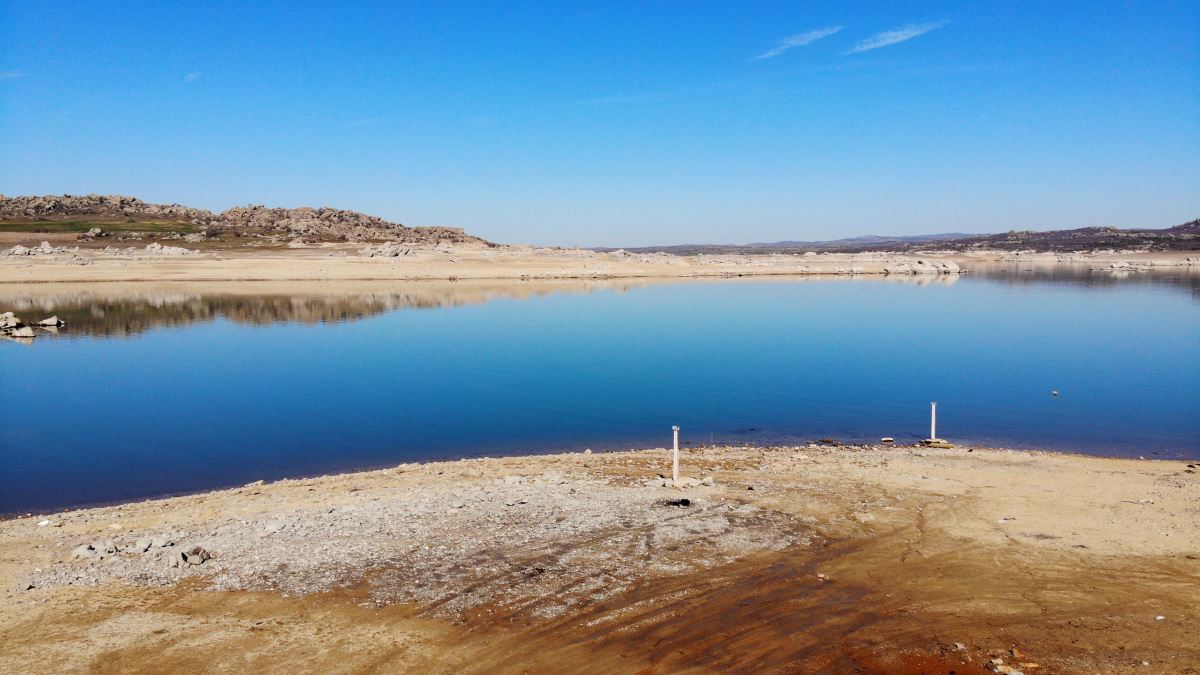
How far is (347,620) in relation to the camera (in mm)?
7160

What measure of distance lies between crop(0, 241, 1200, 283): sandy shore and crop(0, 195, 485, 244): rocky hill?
18459 mm

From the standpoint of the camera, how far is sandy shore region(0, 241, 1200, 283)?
63.2 m

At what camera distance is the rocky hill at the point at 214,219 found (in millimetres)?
99188

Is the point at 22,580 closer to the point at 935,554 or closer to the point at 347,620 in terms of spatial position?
the point at 347,620

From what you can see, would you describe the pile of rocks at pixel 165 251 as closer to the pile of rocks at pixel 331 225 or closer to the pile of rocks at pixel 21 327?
the pile of rocks at pixel 331 225

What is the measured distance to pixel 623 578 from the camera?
26.4 ft

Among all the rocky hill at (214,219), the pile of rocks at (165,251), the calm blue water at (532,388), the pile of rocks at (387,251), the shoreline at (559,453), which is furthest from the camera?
the rocky hill at (214,219)

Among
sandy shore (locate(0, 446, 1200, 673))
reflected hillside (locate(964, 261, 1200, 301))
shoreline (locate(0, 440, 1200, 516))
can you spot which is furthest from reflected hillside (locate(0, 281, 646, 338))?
reflected hillside (locate(964, 261, 1200, 301))

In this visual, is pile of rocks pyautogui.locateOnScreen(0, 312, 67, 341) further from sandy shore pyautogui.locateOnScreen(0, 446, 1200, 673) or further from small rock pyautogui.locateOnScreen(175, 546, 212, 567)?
small rock pyautogui.locateOnScreen(175, 546, 212, 567)

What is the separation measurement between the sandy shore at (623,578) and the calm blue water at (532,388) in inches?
175

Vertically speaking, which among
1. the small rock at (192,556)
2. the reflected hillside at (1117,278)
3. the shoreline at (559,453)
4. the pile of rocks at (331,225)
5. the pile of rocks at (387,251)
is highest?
the pile of rocks at (331,225)

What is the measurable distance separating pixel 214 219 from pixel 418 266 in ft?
206

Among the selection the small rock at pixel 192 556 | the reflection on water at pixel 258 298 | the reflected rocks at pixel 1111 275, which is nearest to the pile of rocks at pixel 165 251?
the reflection on water at pixel 258 298

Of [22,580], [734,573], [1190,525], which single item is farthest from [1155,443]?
[22,580]
